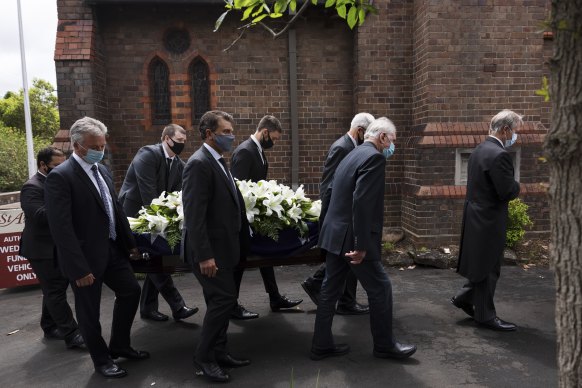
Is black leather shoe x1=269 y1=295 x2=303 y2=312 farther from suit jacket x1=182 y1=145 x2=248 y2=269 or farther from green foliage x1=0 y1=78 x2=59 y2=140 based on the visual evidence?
green foliage x1=0 y1=78 x2=59 y2=140

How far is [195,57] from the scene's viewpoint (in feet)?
27.0

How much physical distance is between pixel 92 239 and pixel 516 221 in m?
6.40

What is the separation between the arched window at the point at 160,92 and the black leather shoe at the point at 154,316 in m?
4.44

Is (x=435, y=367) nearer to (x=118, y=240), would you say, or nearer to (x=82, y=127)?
(x=118, y=240)

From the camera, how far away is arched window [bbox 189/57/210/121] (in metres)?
8.40

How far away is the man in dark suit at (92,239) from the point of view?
3.31m

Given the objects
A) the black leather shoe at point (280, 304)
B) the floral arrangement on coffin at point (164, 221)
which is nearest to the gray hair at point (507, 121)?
the black leather shoe at point (280, 304)

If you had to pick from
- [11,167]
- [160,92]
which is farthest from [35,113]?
[160,92]

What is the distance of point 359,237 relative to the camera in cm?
354

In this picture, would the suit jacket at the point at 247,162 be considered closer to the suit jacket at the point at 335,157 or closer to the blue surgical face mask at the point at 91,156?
the suit jacket at the point at 335,157

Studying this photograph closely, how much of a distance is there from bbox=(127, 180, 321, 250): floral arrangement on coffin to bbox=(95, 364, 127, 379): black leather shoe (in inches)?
42.5

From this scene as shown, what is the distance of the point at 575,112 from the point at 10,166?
21179mm

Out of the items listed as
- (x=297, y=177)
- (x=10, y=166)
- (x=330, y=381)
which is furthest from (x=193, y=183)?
(x=10, y=166)

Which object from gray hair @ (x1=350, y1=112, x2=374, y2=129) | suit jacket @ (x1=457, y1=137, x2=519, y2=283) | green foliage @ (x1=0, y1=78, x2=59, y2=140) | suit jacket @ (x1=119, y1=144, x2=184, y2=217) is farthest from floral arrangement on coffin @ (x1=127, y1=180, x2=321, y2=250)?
green foliage @ (x1=0, y1=78, x2=59, y2=140)
